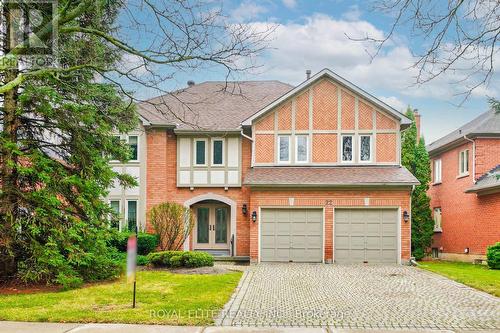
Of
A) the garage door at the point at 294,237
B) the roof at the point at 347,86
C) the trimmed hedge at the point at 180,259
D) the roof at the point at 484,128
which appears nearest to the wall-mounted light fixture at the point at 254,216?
the garage door at the point at 294,237

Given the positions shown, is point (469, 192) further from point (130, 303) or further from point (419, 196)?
point (130, 303)

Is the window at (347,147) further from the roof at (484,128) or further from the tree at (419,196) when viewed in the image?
the roof at (484,128)

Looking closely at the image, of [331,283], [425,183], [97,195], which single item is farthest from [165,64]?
[425,183]

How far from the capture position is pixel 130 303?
10594mm

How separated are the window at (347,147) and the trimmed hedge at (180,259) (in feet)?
24.9

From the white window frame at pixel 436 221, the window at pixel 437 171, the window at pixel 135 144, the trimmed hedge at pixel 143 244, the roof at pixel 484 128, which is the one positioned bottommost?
the trimmed hedge at pixel 143 244

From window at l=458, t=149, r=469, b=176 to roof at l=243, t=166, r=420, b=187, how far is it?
5.93m

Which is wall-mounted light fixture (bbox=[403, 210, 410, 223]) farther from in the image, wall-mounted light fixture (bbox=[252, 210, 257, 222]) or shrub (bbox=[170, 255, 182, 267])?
shrub (bbox=[170, 255, 182, 267])

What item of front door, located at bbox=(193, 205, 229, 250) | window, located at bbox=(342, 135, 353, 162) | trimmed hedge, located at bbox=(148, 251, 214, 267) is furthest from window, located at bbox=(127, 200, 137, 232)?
window, located at bbox=(342, 135, 353, 162)

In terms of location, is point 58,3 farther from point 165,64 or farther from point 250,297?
point 250,297

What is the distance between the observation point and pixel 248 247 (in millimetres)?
23031

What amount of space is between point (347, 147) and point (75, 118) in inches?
471

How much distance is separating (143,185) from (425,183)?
14.6 m

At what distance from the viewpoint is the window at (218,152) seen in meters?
23.3
